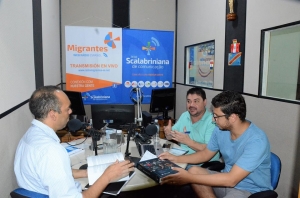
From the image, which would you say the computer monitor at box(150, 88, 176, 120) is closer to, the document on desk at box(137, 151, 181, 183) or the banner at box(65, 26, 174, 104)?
the banner at box(65, 26, 174, 104)

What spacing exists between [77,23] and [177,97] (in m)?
2.45

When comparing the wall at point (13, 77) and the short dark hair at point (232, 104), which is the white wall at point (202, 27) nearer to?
the short dark hair at point (232, 104)

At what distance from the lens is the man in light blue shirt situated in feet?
3.83

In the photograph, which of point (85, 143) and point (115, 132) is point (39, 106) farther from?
point (85, 143)

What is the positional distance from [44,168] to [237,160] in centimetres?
123

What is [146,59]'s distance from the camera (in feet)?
15.0

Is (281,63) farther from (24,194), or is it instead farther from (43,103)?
(24,194)

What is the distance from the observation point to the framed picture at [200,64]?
11.7ft

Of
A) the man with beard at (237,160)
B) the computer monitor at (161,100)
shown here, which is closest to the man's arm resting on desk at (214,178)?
the man with beard at (237,160)

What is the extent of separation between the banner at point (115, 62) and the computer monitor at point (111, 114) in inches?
84.8

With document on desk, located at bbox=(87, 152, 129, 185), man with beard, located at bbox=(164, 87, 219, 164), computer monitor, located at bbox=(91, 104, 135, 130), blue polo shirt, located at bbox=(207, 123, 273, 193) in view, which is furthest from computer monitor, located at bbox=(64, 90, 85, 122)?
blue polo shirt, located at bbox=(207, 123, 273, 193)

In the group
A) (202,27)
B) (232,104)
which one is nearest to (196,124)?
(232,104)

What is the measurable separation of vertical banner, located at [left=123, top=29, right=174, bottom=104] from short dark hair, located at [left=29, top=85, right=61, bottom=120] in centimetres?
319

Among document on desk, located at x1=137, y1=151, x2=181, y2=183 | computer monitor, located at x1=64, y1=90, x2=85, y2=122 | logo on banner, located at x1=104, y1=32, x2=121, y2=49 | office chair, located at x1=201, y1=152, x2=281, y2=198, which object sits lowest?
office chair, located at x1=201, y1=152, x2=281, y2=198
